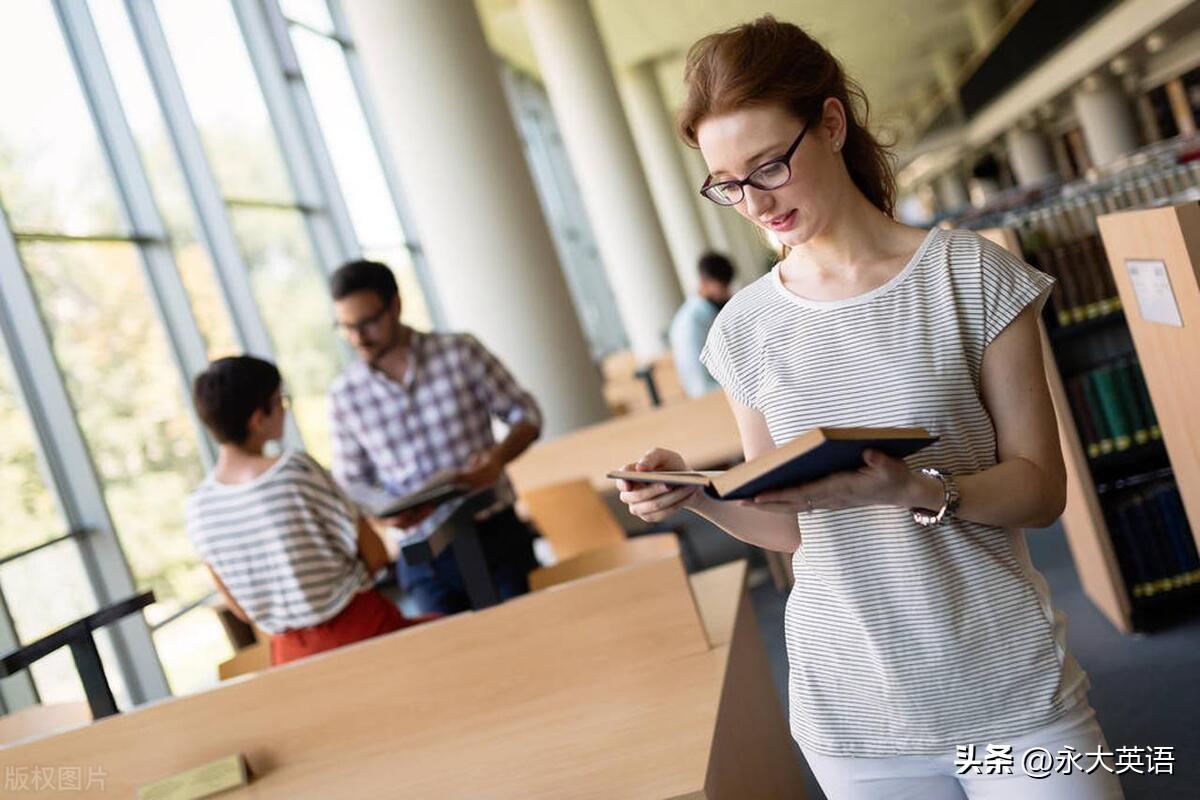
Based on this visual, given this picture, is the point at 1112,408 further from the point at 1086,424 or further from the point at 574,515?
the point at 574,515

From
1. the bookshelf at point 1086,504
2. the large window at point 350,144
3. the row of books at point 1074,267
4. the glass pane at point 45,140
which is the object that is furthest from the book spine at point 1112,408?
the large window at point 350,144

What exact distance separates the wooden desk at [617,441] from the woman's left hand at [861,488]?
14.1 ft

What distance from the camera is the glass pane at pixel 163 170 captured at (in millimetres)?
5637

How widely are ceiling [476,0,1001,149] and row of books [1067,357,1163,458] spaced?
5.52 m

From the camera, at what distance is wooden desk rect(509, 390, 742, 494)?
18.5ft

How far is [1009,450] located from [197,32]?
6022 mm

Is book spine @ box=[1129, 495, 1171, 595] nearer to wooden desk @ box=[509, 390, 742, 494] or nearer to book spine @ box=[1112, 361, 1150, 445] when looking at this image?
book spine @ box=[1112, 361, 1150, 445]

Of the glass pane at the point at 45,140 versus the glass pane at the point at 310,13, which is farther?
the glass pane at the point at 310,13

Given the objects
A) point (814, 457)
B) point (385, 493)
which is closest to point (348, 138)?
point (385, 493)

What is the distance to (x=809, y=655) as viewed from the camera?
1486 mm

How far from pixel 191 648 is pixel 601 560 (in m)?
2.64

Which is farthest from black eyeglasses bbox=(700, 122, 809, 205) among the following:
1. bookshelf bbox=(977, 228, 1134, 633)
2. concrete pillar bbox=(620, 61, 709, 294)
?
concrete pillar bbox=(620, 61, 709, 294)

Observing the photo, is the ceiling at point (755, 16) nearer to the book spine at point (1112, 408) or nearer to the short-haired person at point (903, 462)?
the book spine at point (1112, 408)

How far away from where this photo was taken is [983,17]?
22609 millimetres
